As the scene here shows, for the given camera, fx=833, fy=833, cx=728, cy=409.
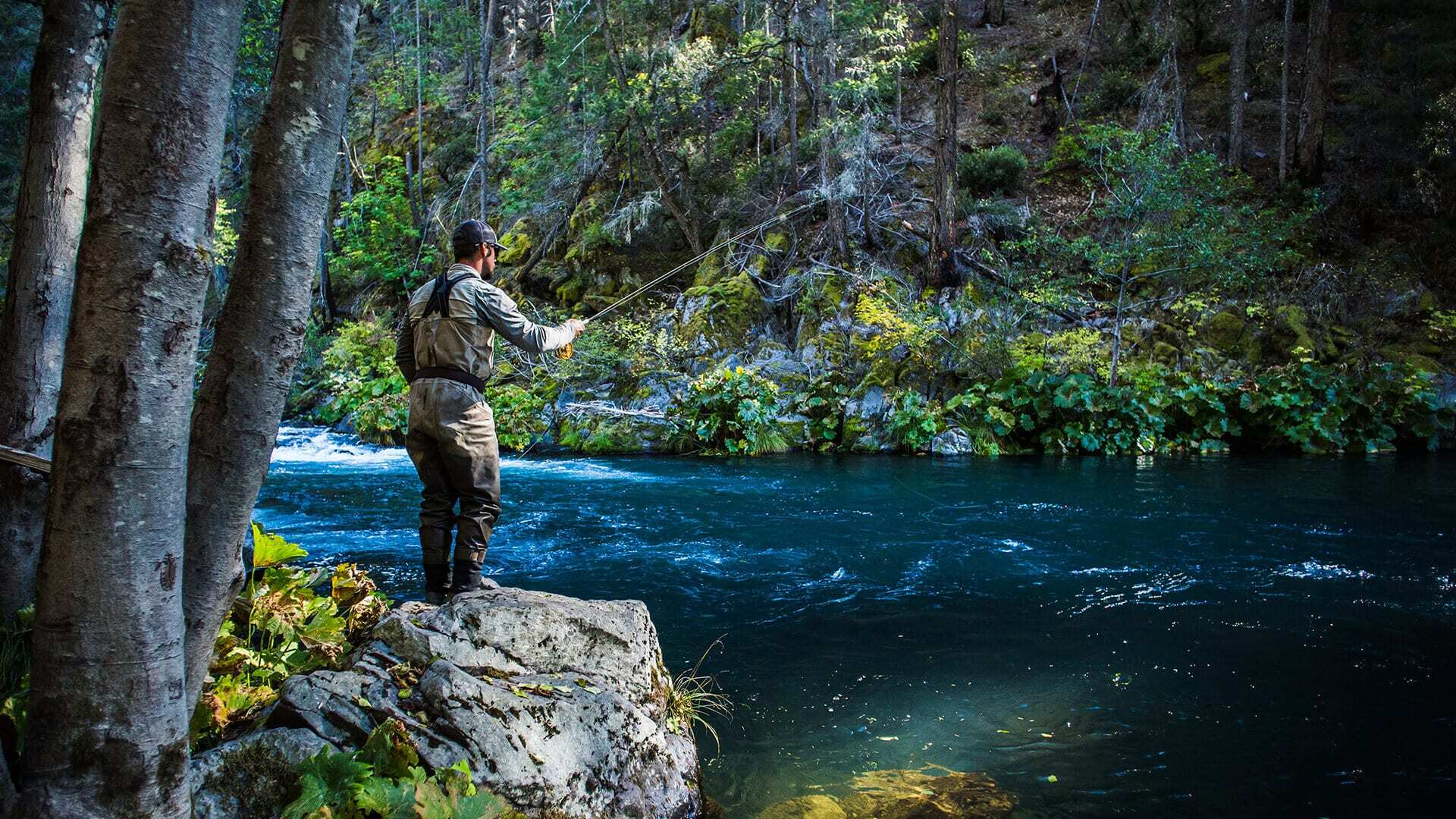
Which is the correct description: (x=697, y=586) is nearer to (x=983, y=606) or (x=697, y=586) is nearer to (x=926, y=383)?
(x=983, y=606)

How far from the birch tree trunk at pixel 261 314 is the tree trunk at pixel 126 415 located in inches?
10.3

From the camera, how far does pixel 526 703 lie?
277 cm

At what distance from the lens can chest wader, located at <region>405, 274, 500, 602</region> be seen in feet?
12.2

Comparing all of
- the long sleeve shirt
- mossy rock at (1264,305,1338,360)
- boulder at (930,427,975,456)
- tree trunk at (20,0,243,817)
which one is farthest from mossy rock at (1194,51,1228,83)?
tree trunk at (20,0,243,817)

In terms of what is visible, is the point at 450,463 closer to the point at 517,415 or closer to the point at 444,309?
the point at 444,309

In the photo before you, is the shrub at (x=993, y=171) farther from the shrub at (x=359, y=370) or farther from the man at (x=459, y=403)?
the man at (x=459, y=403)

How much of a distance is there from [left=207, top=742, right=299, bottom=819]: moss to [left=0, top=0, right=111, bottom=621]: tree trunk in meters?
1.02

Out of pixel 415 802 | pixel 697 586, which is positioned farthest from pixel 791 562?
pixel 415 802

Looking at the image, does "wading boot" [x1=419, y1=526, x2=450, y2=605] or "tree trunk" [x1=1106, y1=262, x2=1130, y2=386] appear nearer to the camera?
"wading boot" [x1=419, y1=526, x2=450, y2=605]

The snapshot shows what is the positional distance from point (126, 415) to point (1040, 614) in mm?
4728

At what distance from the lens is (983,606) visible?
5230 mm

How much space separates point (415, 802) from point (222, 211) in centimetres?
1879

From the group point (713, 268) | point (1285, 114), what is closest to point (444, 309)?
point (713, 268)

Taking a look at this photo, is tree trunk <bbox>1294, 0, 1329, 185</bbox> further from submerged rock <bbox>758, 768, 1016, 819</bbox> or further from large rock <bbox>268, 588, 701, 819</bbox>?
large rock <bbox>268, 588, 701, 819</bbox>
